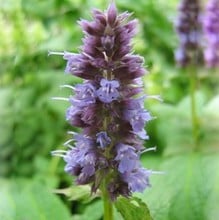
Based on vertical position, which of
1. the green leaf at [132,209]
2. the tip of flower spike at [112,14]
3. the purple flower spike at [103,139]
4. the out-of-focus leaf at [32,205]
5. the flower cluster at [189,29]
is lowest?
the out-of-focus leaf at [32,205]

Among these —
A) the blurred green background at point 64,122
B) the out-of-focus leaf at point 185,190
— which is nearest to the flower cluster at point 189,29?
the blurred green background at point 64,122

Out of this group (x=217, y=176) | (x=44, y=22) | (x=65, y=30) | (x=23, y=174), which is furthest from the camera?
(x=65, y=30)

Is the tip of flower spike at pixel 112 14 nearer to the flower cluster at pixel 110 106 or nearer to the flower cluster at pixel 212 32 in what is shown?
the flower cluster at pixel 110 106

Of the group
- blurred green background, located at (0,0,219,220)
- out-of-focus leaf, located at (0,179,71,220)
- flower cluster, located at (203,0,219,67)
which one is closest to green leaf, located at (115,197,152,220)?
blurred green background, located at (0,0,219,220)

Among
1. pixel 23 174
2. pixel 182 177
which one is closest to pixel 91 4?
pixel 23 174

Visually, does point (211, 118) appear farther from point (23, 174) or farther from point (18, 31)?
point (18, 31)

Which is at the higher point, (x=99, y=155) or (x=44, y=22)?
(x=44, y=22)
